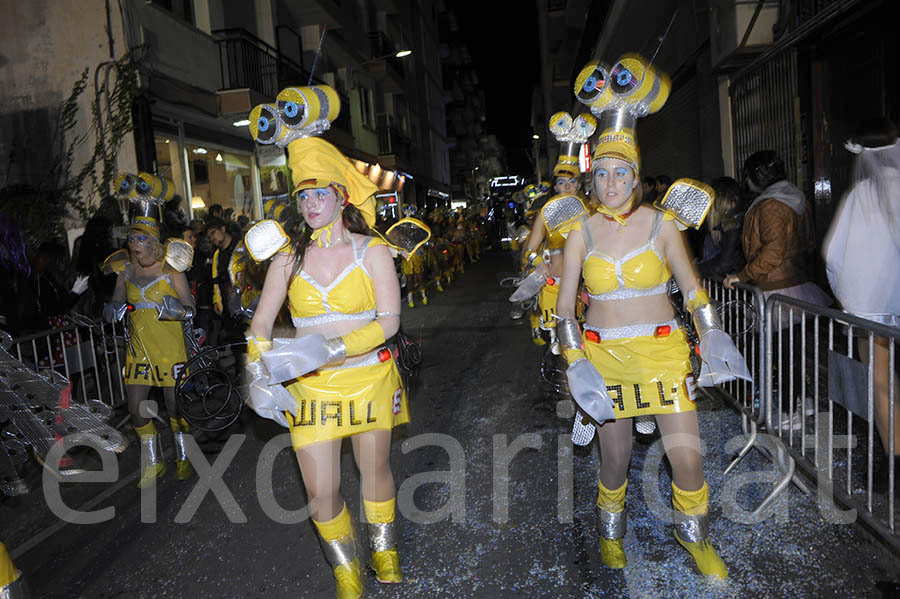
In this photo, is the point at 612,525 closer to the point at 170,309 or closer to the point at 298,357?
the point at 298,357

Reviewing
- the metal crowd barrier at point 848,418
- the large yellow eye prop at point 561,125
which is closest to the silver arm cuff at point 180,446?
the metal crowd barrier at point 848,418

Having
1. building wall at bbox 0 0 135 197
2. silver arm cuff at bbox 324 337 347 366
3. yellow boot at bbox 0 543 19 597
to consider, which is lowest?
yellow boot at bbox 0 543 19 597

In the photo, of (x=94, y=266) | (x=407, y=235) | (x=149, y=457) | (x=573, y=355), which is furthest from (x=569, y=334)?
(x=94, y=266)

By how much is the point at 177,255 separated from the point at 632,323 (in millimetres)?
3492

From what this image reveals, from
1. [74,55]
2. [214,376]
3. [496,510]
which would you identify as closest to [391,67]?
[74,55]

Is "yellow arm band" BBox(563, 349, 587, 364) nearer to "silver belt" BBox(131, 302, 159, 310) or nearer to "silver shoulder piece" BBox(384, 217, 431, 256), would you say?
"silver shoulder piece" BBox(384, 217, 431, 256)

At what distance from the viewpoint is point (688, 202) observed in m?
3.23

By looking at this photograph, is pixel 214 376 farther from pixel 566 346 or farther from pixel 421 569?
pixel 566 346

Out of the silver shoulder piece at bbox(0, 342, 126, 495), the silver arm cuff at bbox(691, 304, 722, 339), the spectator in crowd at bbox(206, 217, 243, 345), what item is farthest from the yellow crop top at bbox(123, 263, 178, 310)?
the silver arm cuff at bbox(691, 304, 722, 339)

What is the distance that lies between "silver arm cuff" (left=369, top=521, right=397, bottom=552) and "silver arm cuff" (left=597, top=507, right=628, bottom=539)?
100 centimetres

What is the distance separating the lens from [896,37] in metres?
6.17

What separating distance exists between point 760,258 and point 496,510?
2.62m

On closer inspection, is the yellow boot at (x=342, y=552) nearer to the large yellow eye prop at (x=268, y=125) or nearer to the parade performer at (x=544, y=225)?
the large yellow eye prop at (x=268, y=125)

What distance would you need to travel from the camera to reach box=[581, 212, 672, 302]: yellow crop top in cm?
315
